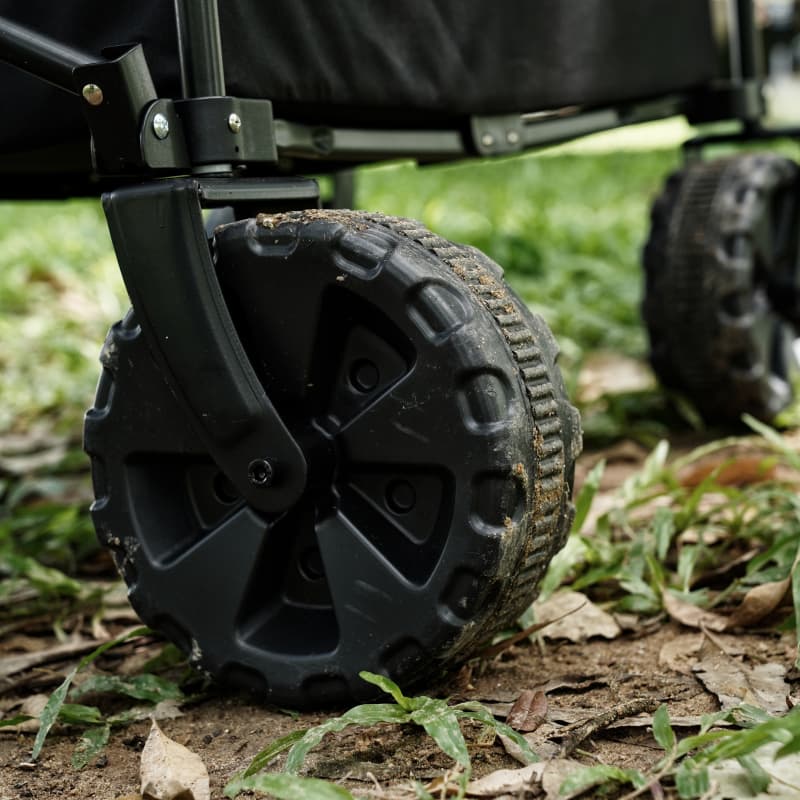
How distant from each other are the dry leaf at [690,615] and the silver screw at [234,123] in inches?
33.1

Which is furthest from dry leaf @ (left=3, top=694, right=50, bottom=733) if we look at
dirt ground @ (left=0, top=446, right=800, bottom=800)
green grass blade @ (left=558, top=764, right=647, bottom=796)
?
green grass blade @ (left=558, top=764, right=647, bottom=796)

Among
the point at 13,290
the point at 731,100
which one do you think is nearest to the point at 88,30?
the point at 731,100

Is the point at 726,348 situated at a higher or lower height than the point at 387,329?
lower

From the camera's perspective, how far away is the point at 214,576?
4.74 feet

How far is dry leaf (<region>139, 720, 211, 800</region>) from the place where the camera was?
1221mm

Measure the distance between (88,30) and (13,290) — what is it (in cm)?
339

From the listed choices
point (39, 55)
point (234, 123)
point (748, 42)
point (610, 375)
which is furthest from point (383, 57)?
point (610, 375)

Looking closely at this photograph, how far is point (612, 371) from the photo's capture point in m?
3.27

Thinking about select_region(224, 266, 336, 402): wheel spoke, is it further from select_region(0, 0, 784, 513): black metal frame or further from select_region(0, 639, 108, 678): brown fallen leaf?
select_region(0, 639, 108, 678): brown fallen leaf

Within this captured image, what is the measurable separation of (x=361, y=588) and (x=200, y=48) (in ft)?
1.99

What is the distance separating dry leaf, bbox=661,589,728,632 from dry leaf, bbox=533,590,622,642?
0.08m

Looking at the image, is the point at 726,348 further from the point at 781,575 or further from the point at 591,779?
the point at 591,779

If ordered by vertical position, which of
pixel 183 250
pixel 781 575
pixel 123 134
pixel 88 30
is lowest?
pixel 781 575

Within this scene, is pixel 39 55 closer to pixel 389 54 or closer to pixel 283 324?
pixel 283 324
